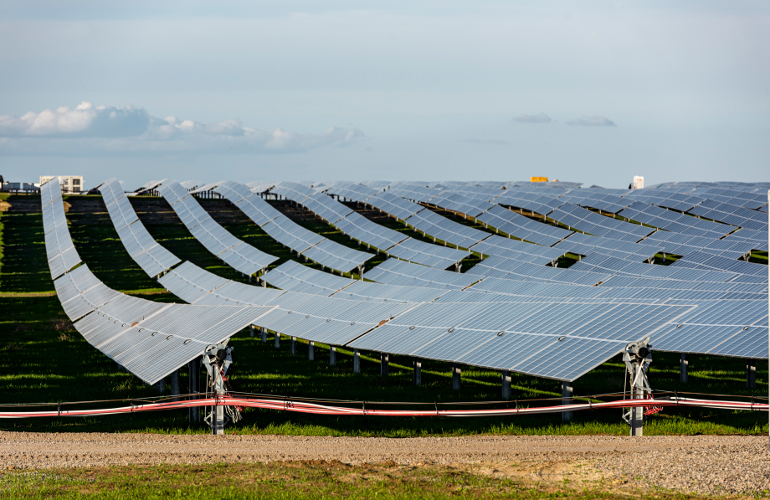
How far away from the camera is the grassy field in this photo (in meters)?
20.8

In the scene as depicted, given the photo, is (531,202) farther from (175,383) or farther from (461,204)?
(175,383)

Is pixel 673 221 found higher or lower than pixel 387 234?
higher

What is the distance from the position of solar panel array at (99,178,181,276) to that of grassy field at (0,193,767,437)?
2625 mm

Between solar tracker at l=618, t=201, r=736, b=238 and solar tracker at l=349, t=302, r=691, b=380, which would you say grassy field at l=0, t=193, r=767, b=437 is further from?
solar tracker at l=618, t=201, r=736, b=238

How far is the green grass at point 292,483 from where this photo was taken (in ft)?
47.7

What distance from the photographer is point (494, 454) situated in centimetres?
1748

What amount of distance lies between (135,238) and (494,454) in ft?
166

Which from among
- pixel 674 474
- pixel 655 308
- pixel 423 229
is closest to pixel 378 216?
pixel 423 229

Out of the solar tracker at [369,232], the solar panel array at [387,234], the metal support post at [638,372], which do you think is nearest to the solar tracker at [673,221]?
the solar panel array at [387,234]

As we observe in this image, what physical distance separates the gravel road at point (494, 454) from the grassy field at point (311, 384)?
122cm

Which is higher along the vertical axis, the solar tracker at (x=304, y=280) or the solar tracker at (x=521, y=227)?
the solar tracker at (x=521, y=227)

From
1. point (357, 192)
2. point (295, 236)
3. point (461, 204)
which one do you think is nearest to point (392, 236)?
point (295, 236)

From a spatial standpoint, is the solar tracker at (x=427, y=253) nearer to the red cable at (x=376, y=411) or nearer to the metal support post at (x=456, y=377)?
the metal support post at (x=456, y=377)

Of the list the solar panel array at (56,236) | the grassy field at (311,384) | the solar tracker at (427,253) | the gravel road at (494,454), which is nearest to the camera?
the gravel road at (494,454)
